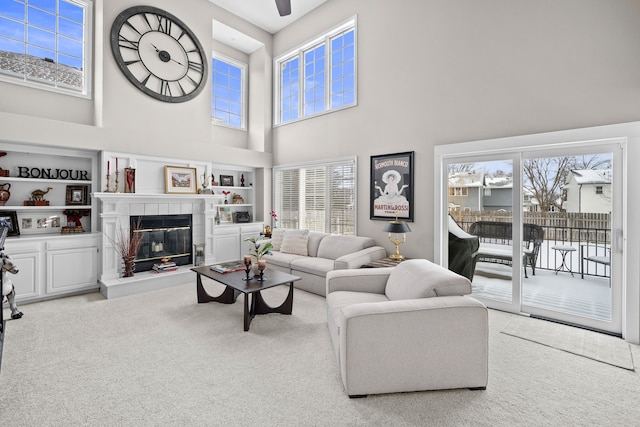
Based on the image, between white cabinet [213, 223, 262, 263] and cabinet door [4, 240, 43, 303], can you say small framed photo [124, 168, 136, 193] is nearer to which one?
cabinet door [4, 240, 43, 303]

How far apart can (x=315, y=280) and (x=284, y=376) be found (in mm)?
2124

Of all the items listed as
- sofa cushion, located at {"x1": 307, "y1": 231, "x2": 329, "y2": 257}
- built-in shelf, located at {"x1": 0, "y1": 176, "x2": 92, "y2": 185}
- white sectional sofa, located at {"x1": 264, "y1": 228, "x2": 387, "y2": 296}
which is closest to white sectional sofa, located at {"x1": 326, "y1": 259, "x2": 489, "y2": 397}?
white sectional sofa, located at {"x1": 264, "y1": 228, "x2": 387, "y2": 296}

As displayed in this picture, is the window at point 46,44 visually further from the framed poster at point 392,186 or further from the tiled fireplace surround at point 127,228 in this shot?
the framed poster at point 392,186

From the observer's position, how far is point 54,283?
4184 mm

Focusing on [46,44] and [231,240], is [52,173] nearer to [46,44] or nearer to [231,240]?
[46,44]

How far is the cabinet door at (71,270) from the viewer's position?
164 inches

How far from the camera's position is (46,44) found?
14.9 feet

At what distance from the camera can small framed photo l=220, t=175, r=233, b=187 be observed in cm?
642

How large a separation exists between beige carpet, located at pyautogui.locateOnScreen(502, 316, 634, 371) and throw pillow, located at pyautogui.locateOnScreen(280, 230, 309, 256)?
10.3ft

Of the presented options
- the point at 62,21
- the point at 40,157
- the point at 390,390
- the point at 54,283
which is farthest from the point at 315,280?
the point at 62,21

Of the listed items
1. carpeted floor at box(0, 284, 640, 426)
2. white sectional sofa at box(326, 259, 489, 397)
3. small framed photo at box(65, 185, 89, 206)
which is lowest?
carpeted floor at box(0, 284, 640, 426)

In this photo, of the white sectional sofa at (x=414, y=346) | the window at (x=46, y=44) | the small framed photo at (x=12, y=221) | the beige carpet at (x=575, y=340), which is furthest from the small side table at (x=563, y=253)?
Result: the window at (x=46, y=44)

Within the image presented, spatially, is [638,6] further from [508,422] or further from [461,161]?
[508,422]

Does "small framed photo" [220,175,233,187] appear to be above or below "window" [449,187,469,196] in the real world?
above
